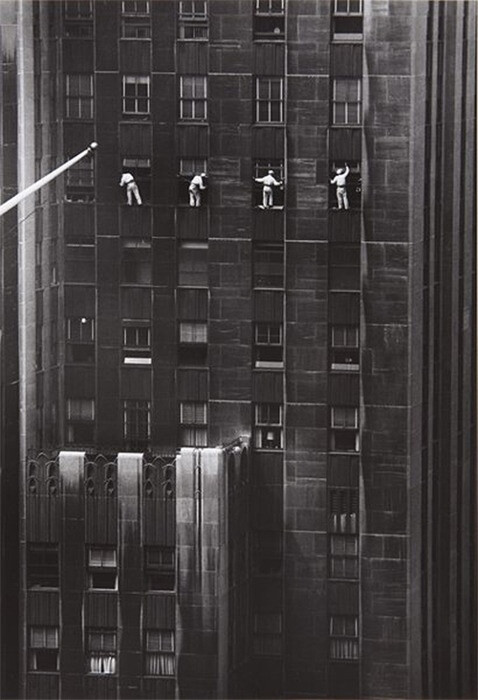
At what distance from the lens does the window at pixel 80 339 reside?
57.7 ft

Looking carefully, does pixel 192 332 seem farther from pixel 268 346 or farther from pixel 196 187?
pixel 196 187

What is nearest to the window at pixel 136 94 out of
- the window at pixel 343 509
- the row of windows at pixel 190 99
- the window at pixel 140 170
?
the row of windows at pixel 190 99

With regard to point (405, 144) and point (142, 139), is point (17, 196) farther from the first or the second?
point (405, 144)

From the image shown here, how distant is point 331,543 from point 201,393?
1.63 metres

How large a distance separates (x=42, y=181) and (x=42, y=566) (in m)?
3.17

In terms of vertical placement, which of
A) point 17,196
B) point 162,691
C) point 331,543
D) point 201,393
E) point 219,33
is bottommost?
point 162,691

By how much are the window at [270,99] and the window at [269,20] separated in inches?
13.8

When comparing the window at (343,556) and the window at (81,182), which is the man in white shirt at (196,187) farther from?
the window at (343,556)

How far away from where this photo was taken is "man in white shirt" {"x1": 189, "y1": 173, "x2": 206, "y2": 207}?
57.0 feet

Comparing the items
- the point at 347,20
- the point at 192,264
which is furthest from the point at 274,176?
the point at 347,20

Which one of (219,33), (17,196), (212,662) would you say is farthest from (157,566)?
(219,33)

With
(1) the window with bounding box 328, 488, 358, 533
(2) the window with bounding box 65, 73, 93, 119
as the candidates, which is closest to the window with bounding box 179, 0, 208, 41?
(2) the window with bounding box 65, 73, 93, 119

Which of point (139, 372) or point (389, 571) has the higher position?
point (139, 372)

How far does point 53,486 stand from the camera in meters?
17.6
